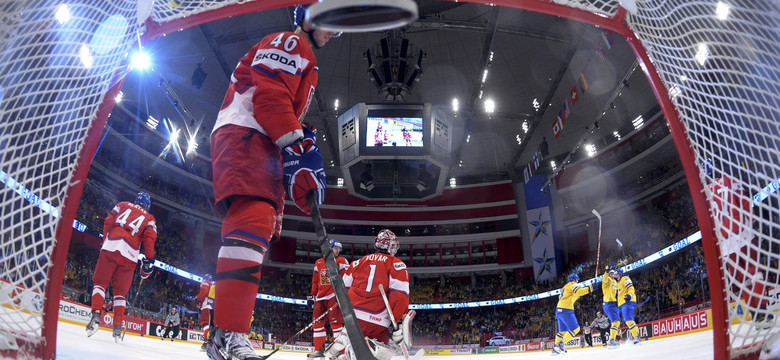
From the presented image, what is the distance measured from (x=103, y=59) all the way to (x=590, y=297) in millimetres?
20724

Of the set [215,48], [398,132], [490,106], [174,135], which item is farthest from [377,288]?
[174,135]

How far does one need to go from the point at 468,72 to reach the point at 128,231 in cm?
1467

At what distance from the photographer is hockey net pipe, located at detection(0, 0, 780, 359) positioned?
164 cm

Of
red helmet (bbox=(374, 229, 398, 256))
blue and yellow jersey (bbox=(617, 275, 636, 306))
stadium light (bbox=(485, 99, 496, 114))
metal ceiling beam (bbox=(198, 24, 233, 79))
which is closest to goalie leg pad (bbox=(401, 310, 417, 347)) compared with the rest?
red helmet (bbox=(374, 229, 398, 256))

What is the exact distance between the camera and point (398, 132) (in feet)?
38.4

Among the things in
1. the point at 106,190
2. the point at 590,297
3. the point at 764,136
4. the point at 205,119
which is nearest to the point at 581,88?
the point at 590,297

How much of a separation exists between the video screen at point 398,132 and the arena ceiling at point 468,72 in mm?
3097

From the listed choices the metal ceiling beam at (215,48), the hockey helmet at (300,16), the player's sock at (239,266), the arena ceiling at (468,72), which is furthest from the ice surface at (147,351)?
the metal ceiling beam at (215,48)

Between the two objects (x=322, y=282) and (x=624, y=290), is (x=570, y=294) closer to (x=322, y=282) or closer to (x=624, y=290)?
(x=624, y=290)

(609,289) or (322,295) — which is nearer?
(322,295)

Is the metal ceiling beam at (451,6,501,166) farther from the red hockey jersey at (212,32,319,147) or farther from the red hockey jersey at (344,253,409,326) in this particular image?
the red hockey jersey at (212,32,319,147)

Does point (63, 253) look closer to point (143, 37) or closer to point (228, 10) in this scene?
point (143, 37)

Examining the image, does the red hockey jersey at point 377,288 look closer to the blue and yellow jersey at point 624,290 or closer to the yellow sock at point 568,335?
the yellow sock at point 568,335

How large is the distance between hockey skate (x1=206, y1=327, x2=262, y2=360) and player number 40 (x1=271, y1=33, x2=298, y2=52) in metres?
1.10
